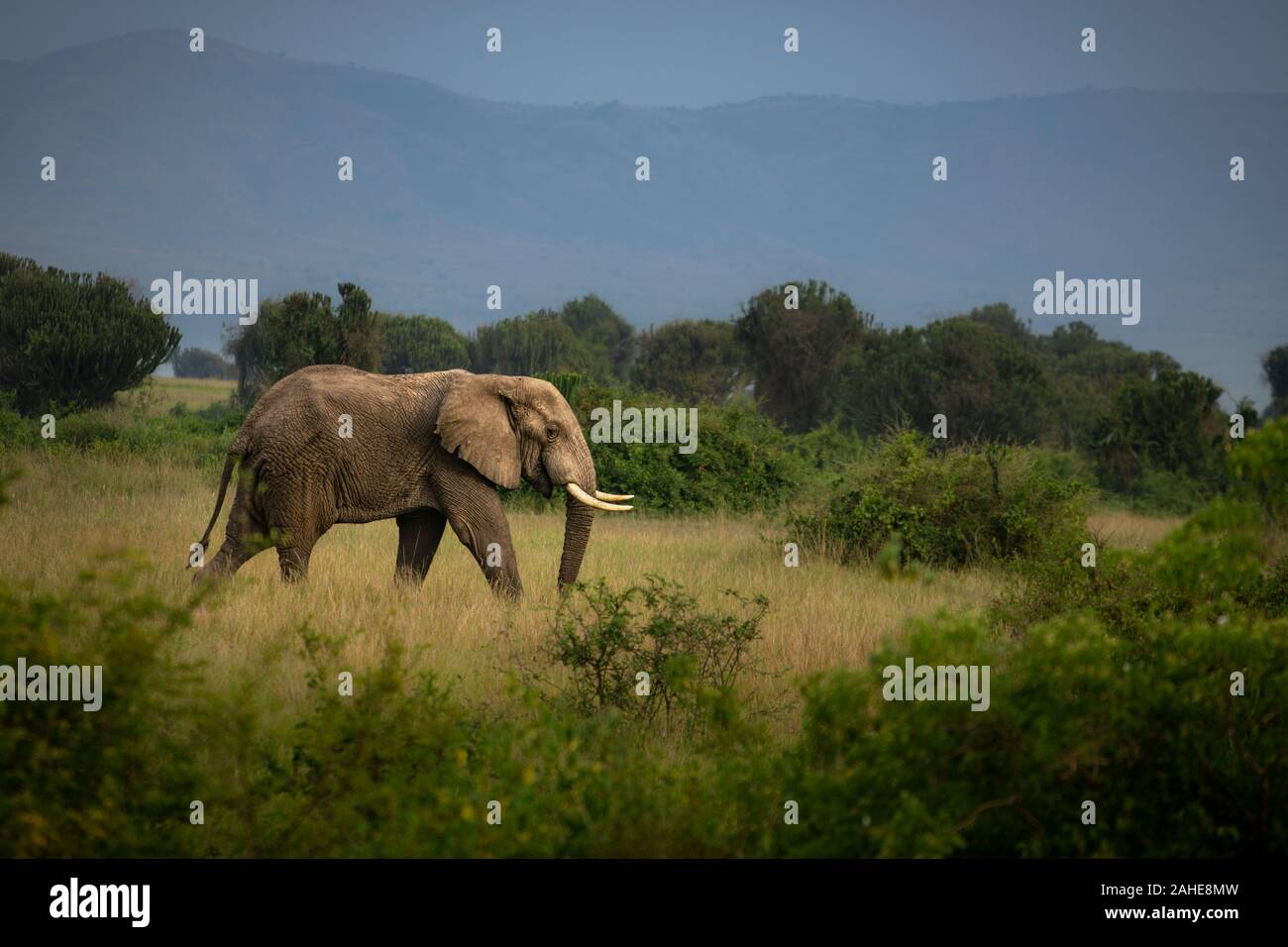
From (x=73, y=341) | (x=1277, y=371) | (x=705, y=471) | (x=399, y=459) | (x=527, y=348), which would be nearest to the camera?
(x=399, y=459)

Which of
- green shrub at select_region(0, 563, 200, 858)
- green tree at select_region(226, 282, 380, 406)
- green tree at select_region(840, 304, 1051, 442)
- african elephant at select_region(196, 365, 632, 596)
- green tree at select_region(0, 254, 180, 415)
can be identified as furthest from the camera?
green tree at select_region(840, 304, 1051, 442)

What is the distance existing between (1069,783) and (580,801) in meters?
2.21

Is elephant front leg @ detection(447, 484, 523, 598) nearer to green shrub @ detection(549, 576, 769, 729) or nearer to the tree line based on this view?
green shrub @ detection(549, 576, 769, 729)

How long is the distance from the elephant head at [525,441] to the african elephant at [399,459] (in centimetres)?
1

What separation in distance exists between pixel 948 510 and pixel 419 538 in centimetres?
692

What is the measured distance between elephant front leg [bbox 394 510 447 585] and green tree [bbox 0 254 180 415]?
23018mm

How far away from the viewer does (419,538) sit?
516 inches

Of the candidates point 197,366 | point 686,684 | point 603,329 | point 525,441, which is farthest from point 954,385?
point 197,366

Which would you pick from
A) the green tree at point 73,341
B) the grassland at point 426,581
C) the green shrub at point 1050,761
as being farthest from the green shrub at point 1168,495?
the green shrub at point 1050,761

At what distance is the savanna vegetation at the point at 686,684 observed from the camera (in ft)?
18.7

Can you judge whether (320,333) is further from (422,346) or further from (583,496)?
(422,346)

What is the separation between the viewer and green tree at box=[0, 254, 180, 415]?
111ft

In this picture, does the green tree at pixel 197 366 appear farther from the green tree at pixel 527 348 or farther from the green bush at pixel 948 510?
the green bush at pixel 948 510

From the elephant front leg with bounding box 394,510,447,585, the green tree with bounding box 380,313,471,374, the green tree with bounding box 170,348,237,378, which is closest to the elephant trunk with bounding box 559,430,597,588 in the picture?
the elephant front leg with bounding box 394,510,447,585
